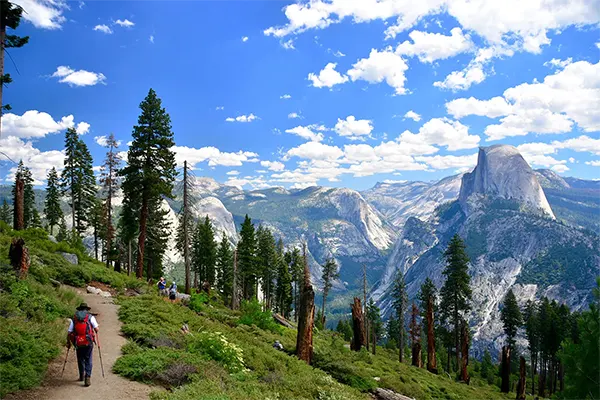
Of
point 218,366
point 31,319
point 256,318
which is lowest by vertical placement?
Answer: point 256,318

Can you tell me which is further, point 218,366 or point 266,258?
point 266,258

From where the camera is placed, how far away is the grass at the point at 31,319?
837 centimetres

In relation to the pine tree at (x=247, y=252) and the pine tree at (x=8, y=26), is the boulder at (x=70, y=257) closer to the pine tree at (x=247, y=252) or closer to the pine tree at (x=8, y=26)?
the pine tree at (x=8, y=26)

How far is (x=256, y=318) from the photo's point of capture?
21.1m

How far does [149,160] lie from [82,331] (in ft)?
68.1

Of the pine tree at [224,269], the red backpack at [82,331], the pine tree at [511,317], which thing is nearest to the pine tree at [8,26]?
the red backpack at [82,331]

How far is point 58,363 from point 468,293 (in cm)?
4161

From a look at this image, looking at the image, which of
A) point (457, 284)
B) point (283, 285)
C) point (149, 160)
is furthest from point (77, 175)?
point (457, 284)

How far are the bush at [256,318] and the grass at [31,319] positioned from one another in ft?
28.9

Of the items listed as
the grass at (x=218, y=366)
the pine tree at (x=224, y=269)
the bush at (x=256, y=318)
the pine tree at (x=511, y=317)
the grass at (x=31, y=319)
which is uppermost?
the grass at (x=31, y=319)

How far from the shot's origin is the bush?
2067 cm

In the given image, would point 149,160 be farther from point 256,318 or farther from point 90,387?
point 90,387

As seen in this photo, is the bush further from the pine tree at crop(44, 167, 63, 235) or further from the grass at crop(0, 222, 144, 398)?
the pine tree at crop(44, 167, 63, 235)

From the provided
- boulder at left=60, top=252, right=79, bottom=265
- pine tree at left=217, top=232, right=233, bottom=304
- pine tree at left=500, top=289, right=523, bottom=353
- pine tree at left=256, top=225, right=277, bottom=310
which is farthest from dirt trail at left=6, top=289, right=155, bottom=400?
pine tree at left=500, top=289, right=523, bottom=353
